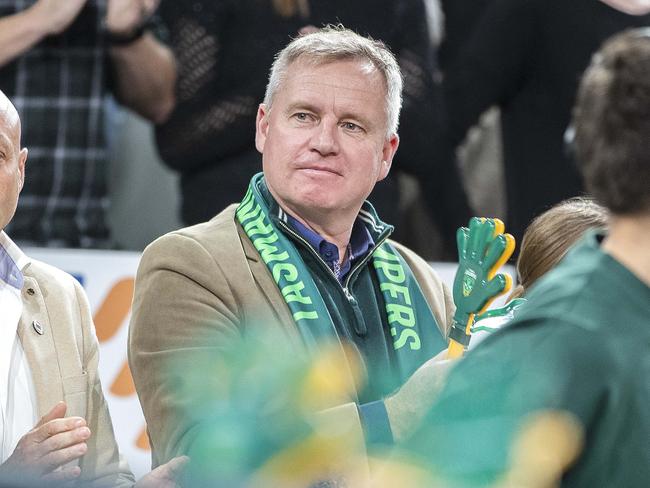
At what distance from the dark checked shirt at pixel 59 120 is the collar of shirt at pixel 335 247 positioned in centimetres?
165

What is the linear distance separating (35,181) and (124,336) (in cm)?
57

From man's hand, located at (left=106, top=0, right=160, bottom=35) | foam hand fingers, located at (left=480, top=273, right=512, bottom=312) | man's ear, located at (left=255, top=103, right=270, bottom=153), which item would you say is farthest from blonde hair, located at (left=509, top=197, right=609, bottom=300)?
man's hand, located at (left=106, top=0, right=160, bottom=35)

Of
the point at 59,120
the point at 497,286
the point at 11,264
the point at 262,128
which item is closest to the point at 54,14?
the point at 59,120

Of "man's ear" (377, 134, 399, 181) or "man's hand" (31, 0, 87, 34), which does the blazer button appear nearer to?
"man's ear" (377, 134, 399, 181)

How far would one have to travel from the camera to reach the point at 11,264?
7.98 ft

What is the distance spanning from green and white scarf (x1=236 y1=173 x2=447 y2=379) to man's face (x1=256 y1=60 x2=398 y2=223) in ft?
0.24

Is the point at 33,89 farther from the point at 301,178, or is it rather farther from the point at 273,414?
the point at 273,414

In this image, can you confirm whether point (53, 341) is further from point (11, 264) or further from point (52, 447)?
point (52, 447)

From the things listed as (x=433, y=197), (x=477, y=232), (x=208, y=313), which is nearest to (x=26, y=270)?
(x=208, y=313)

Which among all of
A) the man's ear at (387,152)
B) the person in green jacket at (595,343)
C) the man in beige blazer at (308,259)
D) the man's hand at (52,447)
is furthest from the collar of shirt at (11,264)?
the person in green jacket at (595,343)

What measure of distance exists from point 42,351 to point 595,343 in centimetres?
133

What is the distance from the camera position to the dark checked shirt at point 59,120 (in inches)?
155

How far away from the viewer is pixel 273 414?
1.24 meters

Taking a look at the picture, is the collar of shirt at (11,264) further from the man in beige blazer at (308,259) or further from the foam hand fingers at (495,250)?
the foam hand fingers at (495,250)
